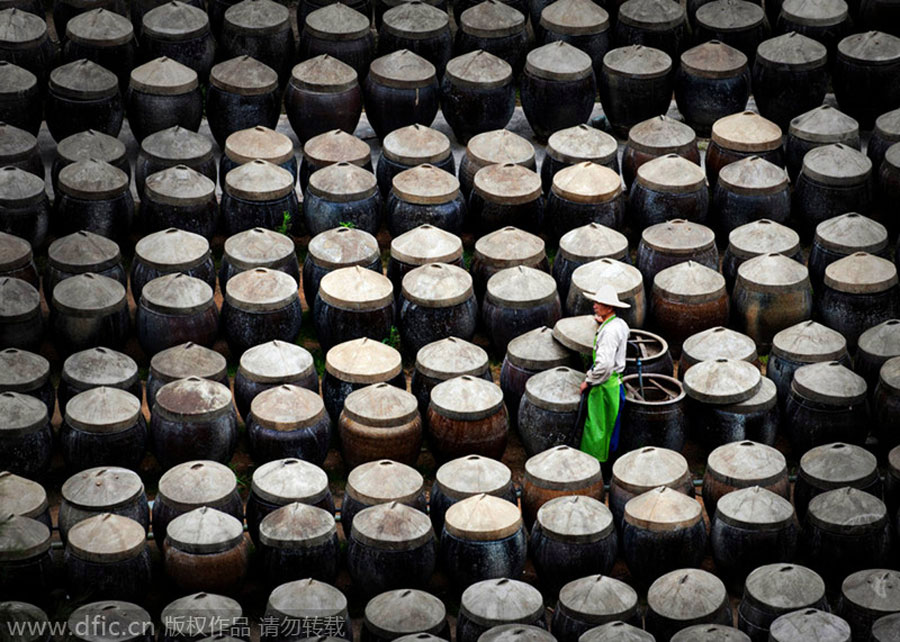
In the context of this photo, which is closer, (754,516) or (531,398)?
(754,516)

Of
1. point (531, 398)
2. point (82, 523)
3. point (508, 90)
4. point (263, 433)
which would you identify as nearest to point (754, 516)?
point (531, 398)

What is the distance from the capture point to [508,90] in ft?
60.1

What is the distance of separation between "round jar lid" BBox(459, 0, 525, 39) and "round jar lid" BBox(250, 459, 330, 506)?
20.8 ft

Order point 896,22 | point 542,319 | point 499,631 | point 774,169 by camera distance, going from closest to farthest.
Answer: point 499,631 < point 542,319 < point 774,169 < point 896,22

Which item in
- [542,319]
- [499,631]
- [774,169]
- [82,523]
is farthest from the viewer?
[774,169]

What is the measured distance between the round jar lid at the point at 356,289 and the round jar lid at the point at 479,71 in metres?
2.97

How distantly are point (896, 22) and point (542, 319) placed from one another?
5873mm

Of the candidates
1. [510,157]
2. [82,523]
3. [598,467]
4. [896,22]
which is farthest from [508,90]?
[82,523]

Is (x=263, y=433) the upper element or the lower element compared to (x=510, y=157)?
lower

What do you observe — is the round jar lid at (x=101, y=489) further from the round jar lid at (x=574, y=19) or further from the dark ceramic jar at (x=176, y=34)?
the round jar lid at (x=574, y=19)

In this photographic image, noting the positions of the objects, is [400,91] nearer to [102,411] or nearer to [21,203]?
[21,203]

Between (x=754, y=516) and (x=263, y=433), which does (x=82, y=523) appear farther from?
(x=754, y=516)

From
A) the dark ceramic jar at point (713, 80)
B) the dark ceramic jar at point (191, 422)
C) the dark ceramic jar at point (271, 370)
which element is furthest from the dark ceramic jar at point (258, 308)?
the dark ceramic jar at point (713, 80)

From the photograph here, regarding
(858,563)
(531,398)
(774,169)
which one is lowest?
(858,563)
